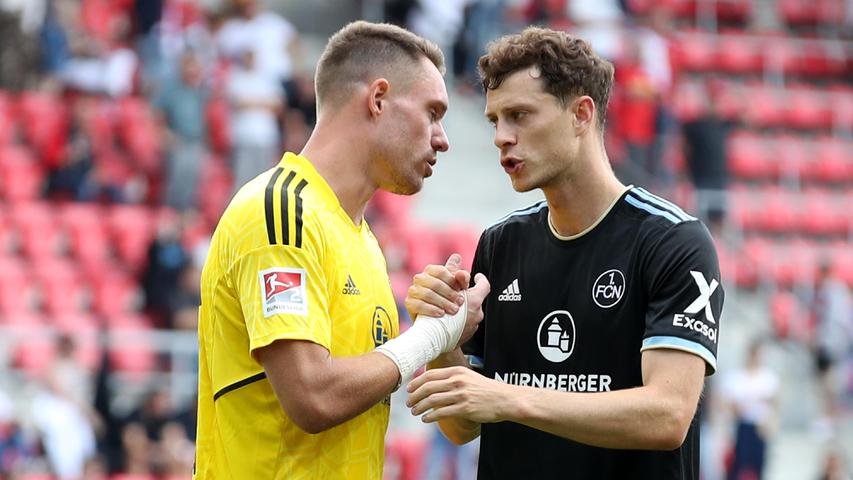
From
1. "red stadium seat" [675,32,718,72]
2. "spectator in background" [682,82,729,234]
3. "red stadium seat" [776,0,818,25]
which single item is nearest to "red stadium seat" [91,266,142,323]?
"spectator in background" [682,82,729,234]

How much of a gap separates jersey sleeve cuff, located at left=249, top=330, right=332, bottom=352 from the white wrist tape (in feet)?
0.88

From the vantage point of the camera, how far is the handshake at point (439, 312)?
4.71 metres

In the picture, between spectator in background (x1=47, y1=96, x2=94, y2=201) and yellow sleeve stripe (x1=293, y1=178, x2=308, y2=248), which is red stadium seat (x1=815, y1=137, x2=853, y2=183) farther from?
yellow sleeve stripe (x1=293, y1=178, x2=308, y2=248)

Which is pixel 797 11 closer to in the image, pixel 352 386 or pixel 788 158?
pixel 788 158

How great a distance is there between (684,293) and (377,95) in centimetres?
126

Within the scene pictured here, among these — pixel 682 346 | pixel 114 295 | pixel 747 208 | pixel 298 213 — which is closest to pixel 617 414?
pixel 682 346

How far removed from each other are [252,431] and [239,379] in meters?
0.17

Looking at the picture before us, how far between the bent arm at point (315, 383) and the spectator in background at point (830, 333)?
11.9 m

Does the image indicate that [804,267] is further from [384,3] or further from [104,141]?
[104,141]

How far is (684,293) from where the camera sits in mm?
4648

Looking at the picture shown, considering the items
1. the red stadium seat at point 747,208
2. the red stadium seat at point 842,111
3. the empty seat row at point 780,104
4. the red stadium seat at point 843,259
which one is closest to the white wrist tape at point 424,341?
the red stadium seat at point 843,259

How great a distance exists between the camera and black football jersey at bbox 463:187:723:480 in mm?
4672

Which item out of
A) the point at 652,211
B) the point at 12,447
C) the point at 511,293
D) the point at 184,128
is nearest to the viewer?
the point at 652,211

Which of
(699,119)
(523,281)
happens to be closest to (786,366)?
(699,119)
